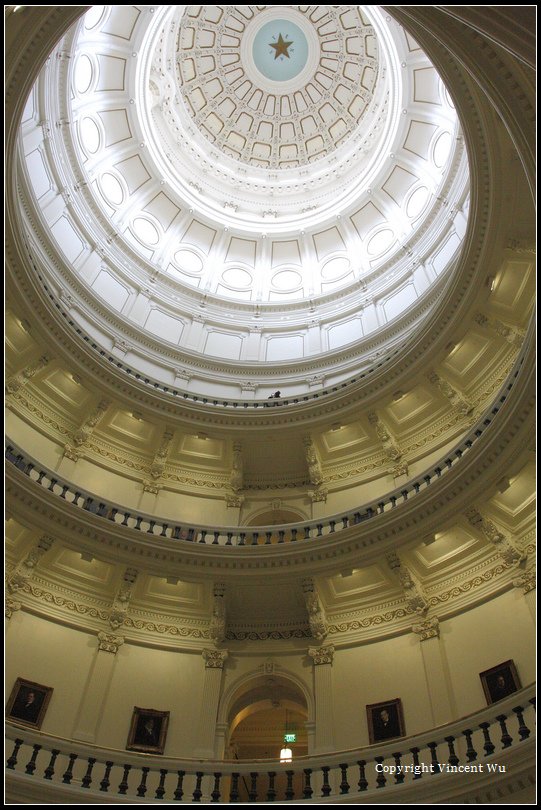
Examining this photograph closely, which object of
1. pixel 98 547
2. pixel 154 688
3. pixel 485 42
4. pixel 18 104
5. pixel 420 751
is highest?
pixel 18 104

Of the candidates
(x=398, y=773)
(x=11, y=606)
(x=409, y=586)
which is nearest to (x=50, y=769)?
(x=11, y=606)

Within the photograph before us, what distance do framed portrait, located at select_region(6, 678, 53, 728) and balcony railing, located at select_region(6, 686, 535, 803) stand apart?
788 mm

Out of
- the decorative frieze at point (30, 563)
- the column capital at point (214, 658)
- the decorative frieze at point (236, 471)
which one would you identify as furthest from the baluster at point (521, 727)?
the decorative frieze at point (236, 471)

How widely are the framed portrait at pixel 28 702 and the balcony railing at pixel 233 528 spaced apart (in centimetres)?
399

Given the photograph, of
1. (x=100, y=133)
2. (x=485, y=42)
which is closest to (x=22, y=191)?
(x=100, y=133)

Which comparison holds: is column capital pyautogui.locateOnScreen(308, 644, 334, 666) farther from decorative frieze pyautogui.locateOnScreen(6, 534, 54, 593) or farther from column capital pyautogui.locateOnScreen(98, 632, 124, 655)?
decorative frieze pyautogui.locateOnScreen(6, 534, 54, 593)

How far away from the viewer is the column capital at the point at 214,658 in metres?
15.2

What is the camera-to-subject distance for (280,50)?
102ft

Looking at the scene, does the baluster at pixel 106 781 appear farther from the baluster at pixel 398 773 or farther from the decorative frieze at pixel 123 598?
the baluster at pixel 398 773

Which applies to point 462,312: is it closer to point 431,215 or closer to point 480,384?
point 480,384

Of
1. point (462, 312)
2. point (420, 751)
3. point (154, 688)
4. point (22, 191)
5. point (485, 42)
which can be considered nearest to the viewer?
point (485, 42)

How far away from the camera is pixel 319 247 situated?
29.1 meters

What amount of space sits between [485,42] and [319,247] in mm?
19912

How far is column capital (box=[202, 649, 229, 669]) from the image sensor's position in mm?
15203
